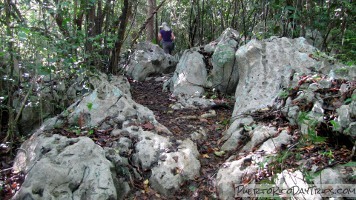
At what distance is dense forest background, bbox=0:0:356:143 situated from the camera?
454 centimetres

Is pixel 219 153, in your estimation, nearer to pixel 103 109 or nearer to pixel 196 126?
pixel 196 126

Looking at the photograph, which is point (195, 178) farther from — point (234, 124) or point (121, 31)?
point (121, 31)

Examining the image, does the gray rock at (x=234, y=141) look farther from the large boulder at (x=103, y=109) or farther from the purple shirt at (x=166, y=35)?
the purple shirt at (x=166, y=35)

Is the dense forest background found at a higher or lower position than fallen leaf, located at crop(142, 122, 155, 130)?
higher

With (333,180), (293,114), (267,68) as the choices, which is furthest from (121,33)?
(333,180)

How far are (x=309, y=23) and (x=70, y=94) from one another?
5739 millimetres

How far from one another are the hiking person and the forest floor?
4411mm

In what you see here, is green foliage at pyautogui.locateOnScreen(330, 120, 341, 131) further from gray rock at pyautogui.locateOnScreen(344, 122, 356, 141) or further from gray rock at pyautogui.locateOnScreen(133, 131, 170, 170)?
gray rock at pyautogui.locateOnScreen(133, 131, 170, 170)

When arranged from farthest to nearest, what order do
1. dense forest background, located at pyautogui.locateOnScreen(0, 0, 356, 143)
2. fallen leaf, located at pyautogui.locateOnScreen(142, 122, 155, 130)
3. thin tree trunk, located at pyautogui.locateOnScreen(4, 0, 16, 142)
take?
fallen leaf, located at pyautogui.locateOnScreen(142, 122, 155, 130) → dense forest background, located at pyautogui.locateOnScreen(0, 0, 356, 143) → thin tree trunk, located at pyautogui.locateOnScreen(4, 0, 16, 142)

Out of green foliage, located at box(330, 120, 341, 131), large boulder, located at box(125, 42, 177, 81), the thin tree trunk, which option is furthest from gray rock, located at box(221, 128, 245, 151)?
large boulder, located at box(125, 42, 177, 81)

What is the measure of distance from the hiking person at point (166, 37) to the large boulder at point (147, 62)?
2.69ft

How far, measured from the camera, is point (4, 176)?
390 cm

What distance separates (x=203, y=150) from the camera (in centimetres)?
455

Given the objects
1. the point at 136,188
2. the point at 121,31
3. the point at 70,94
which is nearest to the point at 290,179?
the point at 136,188
